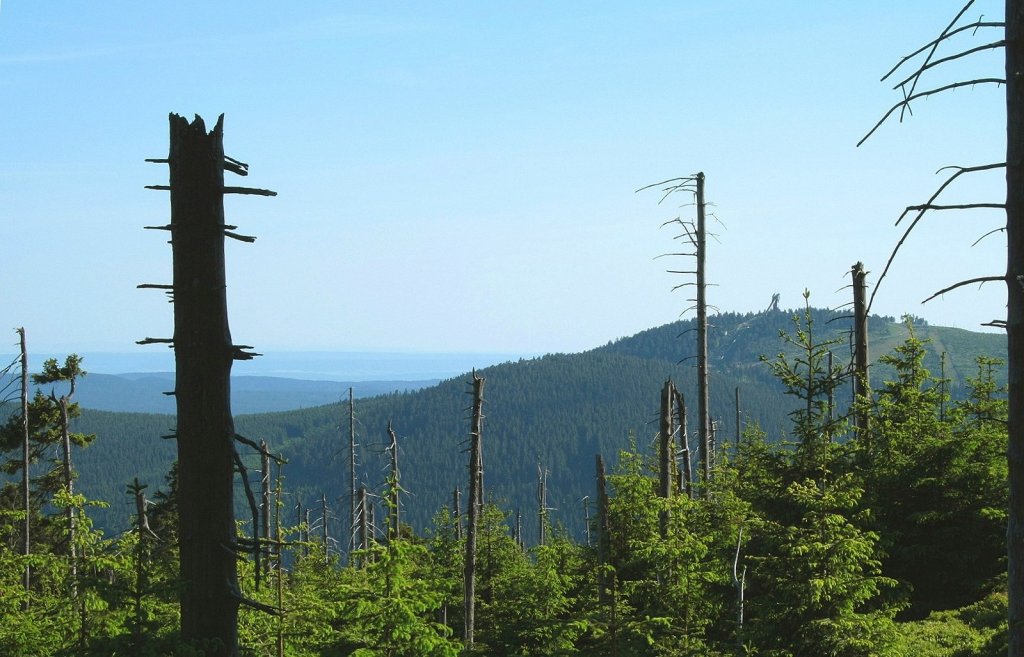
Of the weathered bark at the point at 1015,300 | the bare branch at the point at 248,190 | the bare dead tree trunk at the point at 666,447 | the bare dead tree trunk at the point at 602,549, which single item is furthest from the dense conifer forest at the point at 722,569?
the weathered bark at the point at 1015,300

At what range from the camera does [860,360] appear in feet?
69.6

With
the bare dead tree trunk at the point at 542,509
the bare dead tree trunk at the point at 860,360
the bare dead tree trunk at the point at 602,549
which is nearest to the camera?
the bare dead tree trunk at the point at 602,549

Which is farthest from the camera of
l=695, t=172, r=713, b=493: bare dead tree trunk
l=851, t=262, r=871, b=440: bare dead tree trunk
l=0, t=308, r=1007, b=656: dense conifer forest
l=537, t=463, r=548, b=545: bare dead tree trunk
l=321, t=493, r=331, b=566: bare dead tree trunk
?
l=321, t=493, r=331, b=566: bare dead tree trunk

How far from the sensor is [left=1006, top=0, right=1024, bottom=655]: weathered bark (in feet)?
16.5

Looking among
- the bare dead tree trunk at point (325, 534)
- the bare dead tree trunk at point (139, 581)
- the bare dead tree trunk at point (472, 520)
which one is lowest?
the bare dead tree trunk at point (325, 534)

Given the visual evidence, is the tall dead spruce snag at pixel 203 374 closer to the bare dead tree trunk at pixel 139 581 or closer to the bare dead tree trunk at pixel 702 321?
the bare dead tree trunk at pixel 139 581

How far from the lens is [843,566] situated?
34.9 ft

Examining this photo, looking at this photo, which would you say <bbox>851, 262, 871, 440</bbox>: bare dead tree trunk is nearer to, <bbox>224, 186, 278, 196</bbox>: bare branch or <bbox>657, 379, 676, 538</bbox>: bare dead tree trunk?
<bbox>657, 379, 676, 538</bbox>: bare dead tree trunk

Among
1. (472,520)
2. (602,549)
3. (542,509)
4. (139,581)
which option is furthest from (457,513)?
(139,581)

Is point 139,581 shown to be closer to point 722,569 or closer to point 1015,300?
point 1015,300

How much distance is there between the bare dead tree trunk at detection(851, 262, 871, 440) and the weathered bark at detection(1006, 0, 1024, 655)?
11636 millimetres

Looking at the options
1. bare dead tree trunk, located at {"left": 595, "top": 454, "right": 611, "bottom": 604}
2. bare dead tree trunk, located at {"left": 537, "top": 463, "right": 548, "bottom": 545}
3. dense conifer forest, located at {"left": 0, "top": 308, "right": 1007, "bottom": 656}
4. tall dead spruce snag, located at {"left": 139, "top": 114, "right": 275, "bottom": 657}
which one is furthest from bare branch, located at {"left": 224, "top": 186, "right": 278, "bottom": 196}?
bare dead tree trunk, located at {"left": 537, "top": 463, "right": 548, "bottom": 545}

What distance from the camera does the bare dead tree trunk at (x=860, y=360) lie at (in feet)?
59.1

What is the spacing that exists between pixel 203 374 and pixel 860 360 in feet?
61.1
